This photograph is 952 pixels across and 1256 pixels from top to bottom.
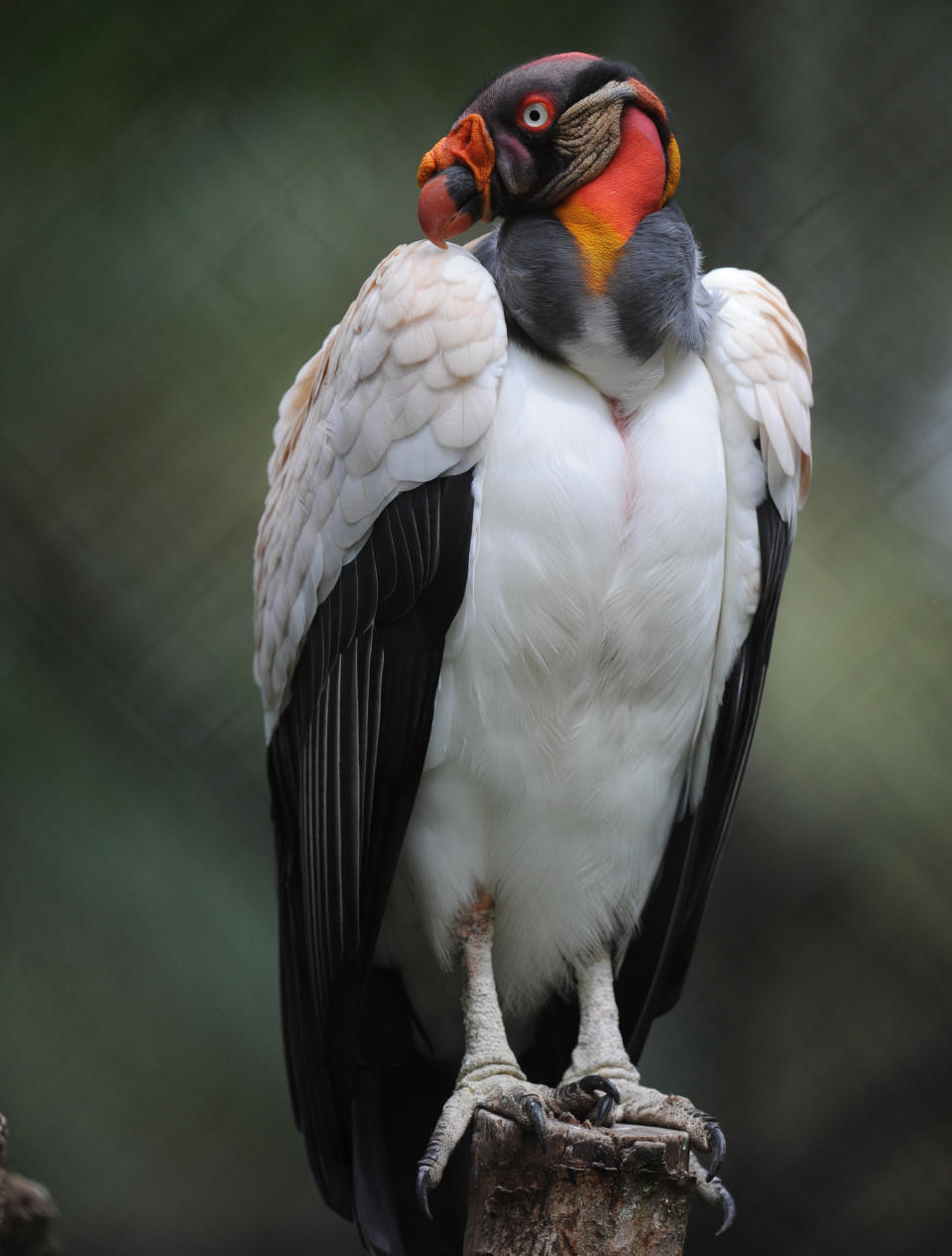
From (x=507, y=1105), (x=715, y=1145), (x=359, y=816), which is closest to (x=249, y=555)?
(x=359, y=816)

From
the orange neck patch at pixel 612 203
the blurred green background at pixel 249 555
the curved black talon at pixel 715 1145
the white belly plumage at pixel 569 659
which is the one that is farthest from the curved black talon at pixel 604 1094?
the blurred green background at pixel 249 555

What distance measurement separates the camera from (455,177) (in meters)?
1.66

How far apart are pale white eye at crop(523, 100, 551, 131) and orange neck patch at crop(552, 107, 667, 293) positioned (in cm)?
9

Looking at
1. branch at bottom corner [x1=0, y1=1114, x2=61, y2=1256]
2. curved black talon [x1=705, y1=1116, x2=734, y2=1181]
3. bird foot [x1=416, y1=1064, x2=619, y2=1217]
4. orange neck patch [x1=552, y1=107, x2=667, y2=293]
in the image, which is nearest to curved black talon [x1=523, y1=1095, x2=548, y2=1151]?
bird foot [x1=416, y1=1064, x2=619, y2=1217]

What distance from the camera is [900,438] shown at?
2938 mm

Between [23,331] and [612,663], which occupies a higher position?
[23,331]

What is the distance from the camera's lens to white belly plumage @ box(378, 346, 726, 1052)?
1.72 meters

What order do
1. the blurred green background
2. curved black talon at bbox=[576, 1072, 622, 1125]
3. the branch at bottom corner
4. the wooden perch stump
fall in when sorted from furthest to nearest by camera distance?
the blurred green background → the branch at bottom corner → curved black talon at bbox=[576, 1072, 622, 1125] → the wooden perch stump

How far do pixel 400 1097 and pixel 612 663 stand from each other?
2.61 feet

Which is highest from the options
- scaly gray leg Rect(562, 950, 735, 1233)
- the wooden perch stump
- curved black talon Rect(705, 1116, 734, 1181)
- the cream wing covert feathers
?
the cream wing covert feathers

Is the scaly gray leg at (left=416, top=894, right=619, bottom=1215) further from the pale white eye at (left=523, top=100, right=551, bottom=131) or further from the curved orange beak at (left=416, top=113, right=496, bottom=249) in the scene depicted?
the pale white eye at (left=523, top=100, right=551, bottom=131)

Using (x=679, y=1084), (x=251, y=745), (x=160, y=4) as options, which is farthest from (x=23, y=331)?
(x=679, y=1084)

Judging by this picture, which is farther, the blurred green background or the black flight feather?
the blurred green background

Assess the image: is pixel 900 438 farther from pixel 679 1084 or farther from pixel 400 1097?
pixel 400 1097
